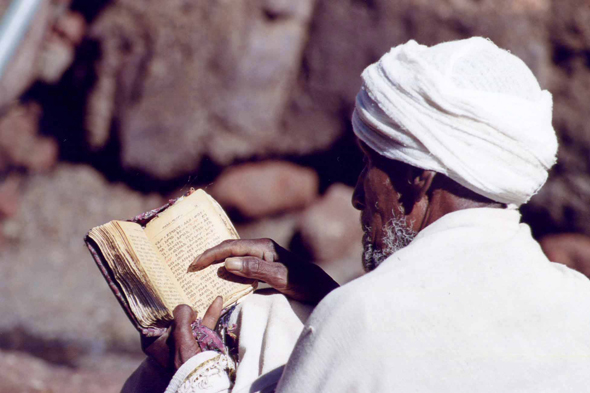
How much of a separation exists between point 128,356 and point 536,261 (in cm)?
380

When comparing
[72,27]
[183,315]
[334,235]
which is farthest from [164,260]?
[72,27]

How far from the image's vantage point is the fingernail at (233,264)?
6.66ft

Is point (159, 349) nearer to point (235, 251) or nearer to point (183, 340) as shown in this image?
point (183, 340)

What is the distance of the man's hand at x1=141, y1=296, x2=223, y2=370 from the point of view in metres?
1.84

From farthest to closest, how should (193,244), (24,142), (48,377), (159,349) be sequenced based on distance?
(24,142)
(48,377)
(193,244)
(159,349)

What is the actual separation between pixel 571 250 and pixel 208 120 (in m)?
3.32

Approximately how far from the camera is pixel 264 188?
18.8ft

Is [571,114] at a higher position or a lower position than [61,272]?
higher

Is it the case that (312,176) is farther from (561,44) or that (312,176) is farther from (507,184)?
(507,184)

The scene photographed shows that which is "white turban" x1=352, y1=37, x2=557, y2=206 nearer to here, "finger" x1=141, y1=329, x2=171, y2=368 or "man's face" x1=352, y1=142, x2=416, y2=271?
"man's face" x1=352, y1=142, x2=416, y2=271

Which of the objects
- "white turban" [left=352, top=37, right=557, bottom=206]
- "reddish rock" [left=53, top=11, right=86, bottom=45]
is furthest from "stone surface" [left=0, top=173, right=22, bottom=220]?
"white turban" [left=352, top=37, right=557, bottom=206]

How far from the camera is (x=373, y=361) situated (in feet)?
4.57

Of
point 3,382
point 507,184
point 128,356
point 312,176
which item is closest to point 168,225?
A: point 507,184

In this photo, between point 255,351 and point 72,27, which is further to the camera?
point 72,27
